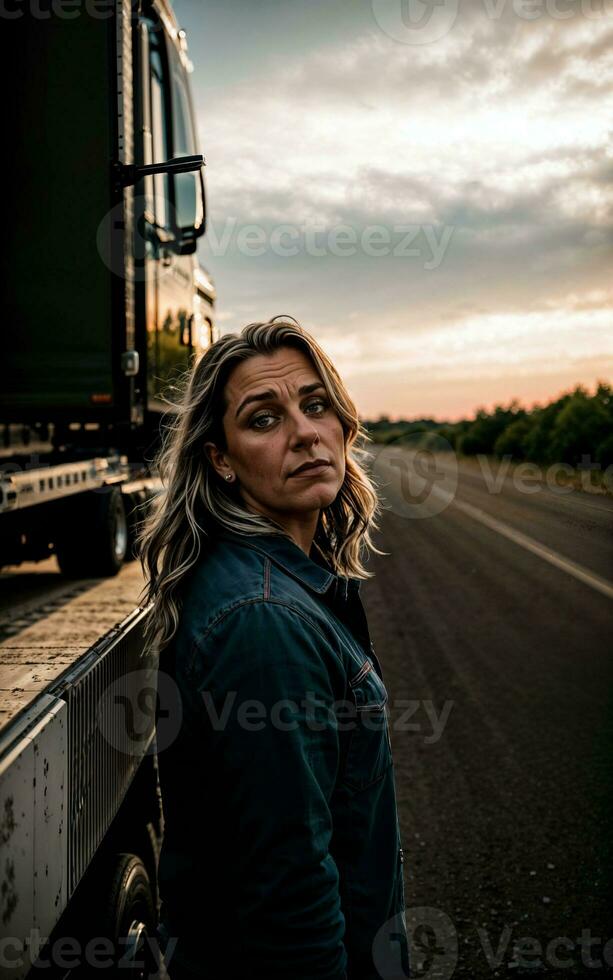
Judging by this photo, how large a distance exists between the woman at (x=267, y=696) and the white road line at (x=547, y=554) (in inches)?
317

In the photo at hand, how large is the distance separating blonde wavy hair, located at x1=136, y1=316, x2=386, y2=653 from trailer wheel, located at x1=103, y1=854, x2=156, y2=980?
72 cm

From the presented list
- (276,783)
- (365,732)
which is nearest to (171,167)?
(365,732)

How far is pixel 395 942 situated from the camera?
1.69 m

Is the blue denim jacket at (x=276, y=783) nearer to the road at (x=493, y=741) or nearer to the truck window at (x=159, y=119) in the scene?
Answer: the road at (x=493, y=741)

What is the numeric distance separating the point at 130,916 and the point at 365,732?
1.02 m

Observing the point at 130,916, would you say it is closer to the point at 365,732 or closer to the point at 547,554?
the point at 365,732

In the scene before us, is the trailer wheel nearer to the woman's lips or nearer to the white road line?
the woman's lips

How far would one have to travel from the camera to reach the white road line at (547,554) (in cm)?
975

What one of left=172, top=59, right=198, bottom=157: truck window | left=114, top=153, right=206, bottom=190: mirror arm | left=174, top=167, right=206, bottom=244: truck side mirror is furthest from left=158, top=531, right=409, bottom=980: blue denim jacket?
left=172, top=59, right=198, bottom=157: truck window

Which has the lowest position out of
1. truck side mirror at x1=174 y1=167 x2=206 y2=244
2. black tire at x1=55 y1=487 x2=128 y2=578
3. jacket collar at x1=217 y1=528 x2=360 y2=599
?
Result: black tire at x1=55 y1=487 x2=128 y2=578

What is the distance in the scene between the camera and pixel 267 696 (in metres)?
1.35

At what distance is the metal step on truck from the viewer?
1.50 metres

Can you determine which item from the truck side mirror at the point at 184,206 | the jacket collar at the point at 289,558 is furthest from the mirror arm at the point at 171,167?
the truck side mirror at the point at 184,206

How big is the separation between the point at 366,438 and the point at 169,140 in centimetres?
434
